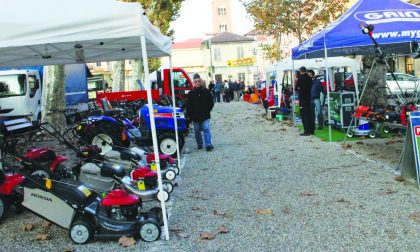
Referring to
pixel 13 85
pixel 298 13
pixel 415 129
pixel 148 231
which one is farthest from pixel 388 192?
→ pixel 298 13

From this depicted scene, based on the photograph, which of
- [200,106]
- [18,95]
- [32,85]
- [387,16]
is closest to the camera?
[387,16]

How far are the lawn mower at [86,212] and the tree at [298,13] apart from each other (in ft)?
93.8

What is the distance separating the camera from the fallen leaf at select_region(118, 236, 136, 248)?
5.11 metres

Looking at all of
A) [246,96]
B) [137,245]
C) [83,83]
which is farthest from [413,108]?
[246,96]

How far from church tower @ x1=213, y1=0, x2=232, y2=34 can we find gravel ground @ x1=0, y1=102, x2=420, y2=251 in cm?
10889

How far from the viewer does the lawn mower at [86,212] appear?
5223mm

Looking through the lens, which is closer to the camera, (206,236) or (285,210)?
(206,236)

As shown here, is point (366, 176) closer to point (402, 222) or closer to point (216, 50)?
point (402, 222)

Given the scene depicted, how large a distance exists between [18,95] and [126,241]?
16.0 metres

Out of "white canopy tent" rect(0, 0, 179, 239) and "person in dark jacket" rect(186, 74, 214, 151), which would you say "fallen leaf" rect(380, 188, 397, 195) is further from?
"person in dark jacket" rect(186, 74, 214, 151)

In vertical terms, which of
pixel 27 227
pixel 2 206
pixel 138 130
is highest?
pixel 138 130

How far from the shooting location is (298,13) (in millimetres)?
33188

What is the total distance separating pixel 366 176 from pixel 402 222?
8.31 ft

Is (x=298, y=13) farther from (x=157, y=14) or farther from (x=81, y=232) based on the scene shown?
(x=81, y=232)
